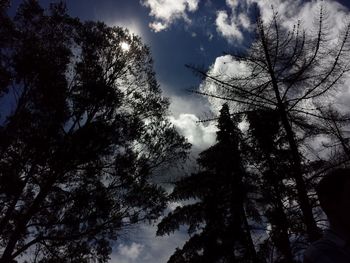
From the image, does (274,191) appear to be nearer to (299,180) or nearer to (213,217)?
(299,180)

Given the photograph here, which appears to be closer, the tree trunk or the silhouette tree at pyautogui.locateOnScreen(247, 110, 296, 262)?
the tree trunk

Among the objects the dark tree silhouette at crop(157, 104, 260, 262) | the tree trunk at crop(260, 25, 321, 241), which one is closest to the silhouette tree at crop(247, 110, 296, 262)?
the tree trunk at crop(260, 25, 321, 241)

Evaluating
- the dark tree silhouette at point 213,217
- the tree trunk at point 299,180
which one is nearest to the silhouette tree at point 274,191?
the tree trunk at point 299,180

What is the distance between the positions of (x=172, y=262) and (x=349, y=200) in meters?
11.7

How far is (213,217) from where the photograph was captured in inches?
485

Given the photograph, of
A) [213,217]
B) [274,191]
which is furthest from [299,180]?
[213,217]

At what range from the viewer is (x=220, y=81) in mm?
5781

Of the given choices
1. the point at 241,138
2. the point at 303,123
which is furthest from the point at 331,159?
the point at 241,138

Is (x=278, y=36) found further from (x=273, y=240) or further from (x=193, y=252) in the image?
(x=193, y=252)

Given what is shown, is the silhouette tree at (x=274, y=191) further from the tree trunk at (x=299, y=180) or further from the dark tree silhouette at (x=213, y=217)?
the dark tree silhouette at (x=213, y=217)

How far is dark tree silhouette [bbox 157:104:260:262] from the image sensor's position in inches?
426

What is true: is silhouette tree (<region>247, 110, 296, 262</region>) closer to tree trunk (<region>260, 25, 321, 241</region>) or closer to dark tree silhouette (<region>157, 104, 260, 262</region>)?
tree trunk (<region>260, 25, 321, 241</region>)

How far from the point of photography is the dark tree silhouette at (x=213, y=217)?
10.8m

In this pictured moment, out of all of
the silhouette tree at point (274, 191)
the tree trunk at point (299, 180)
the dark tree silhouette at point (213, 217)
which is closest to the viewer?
the tree trunk at point (299, 180)
